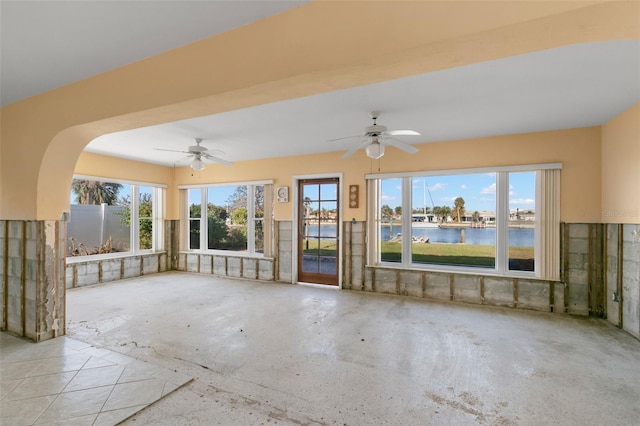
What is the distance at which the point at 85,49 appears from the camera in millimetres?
2105

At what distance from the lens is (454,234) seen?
598 cm

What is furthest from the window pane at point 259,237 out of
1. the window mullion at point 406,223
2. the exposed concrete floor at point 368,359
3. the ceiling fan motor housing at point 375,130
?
the ceiling fan motor housing at point 375,130

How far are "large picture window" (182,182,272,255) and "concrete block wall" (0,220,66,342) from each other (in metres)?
3.59

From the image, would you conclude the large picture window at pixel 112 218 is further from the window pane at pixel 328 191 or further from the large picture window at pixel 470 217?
the large picture window at pixel 470 217

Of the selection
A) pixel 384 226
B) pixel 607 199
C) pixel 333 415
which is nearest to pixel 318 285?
pixel 384 226

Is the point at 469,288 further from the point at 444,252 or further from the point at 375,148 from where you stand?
the point at 375,148

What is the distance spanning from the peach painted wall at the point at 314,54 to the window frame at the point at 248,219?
3.65 meters

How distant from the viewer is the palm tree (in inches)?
230

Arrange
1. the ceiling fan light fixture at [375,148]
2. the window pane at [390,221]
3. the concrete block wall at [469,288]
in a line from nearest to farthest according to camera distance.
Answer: the ceiling fan light fixture at [375,148]
the concrete block wall at [469,288]
the window pane at [390,221]

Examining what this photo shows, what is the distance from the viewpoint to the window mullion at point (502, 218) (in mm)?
4516

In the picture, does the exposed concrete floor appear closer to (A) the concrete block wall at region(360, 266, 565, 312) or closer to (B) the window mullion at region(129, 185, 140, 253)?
(A) the concrete block wall at region(360, 266, 565, 312)

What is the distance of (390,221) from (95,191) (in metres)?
6.35

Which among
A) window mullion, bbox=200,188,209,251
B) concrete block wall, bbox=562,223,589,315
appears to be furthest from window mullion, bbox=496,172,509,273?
window mullion, bbox=200,188,209,251

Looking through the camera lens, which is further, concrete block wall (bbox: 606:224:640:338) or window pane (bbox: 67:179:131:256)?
window pane (bbox: 67:179:131:256)
